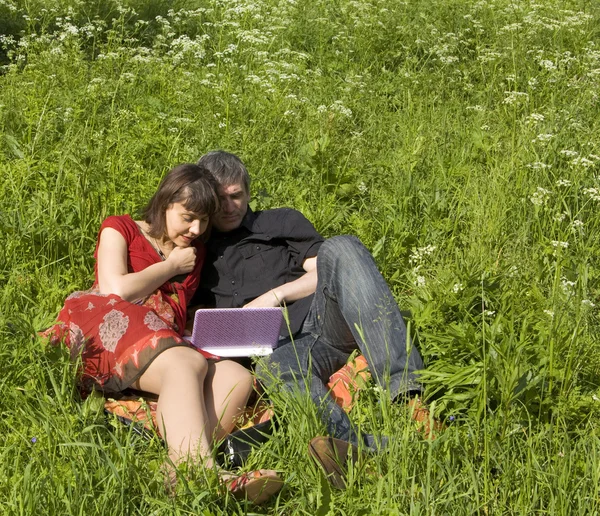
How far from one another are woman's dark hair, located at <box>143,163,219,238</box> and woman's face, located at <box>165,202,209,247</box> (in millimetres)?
18

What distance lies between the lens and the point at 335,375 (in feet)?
11.4

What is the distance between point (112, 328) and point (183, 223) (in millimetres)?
644

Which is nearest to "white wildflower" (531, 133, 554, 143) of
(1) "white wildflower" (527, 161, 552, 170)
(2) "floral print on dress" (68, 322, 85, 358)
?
(1) "white wildflower" (527, 161, 552, 170)

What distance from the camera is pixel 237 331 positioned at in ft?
11.0

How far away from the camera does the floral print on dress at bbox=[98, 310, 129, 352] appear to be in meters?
3.14

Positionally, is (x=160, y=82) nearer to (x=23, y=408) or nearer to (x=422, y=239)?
(x=422, y=239)

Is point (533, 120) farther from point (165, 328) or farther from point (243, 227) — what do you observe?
point (165, 328)

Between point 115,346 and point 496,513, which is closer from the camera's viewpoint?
point 496,513

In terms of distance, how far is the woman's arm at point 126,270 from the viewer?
339cm

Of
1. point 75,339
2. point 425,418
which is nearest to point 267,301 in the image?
point 75,339

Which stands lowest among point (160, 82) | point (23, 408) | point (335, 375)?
point (335, 375)

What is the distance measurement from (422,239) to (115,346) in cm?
204

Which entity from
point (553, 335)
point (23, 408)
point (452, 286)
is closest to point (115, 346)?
point (23, 408)

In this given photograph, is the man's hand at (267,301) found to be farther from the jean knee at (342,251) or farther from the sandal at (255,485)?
the sandal at (255,485)
